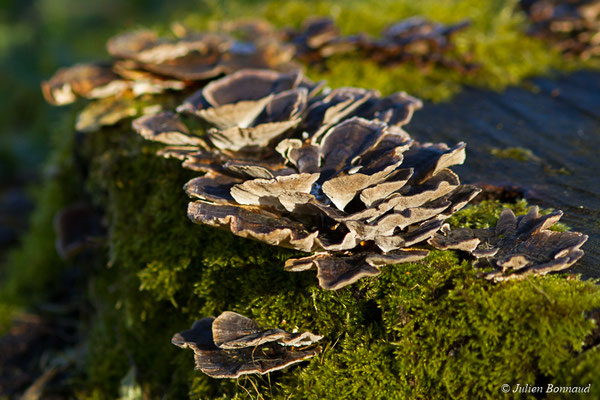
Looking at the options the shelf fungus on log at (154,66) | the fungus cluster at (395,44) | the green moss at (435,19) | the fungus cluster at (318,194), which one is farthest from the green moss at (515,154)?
the shelf fungus on log at (154,66)

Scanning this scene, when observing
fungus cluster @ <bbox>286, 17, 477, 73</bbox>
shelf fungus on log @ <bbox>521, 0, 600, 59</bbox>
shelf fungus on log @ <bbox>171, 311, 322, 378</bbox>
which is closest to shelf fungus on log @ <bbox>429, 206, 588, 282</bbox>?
shelf fungus on log @ <bbox>171, 311, 322, 378</bbox>

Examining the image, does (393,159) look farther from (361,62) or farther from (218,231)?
(361,62)

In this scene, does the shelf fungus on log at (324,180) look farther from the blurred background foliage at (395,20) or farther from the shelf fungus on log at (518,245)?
the blurred background foliage at (395,20)

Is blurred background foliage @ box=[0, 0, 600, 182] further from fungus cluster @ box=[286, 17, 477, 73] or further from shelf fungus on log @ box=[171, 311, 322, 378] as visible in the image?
shelf fungus on log @ box=[171, 311, 322, 378]

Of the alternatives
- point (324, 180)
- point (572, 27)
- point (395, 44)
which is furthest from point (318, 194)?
point (572, 27)

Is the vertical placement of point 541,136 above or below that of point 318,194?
below

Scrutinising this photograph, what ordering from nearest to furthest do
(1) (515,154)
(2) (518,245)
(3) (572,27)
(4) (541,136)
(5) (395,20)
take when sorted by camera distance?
(2) (518,245), (1) (515,154), (4) (541,136), (3) (572,27), (5) (395,20)

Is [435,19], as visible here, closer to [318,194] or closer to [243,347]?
[318,194]
